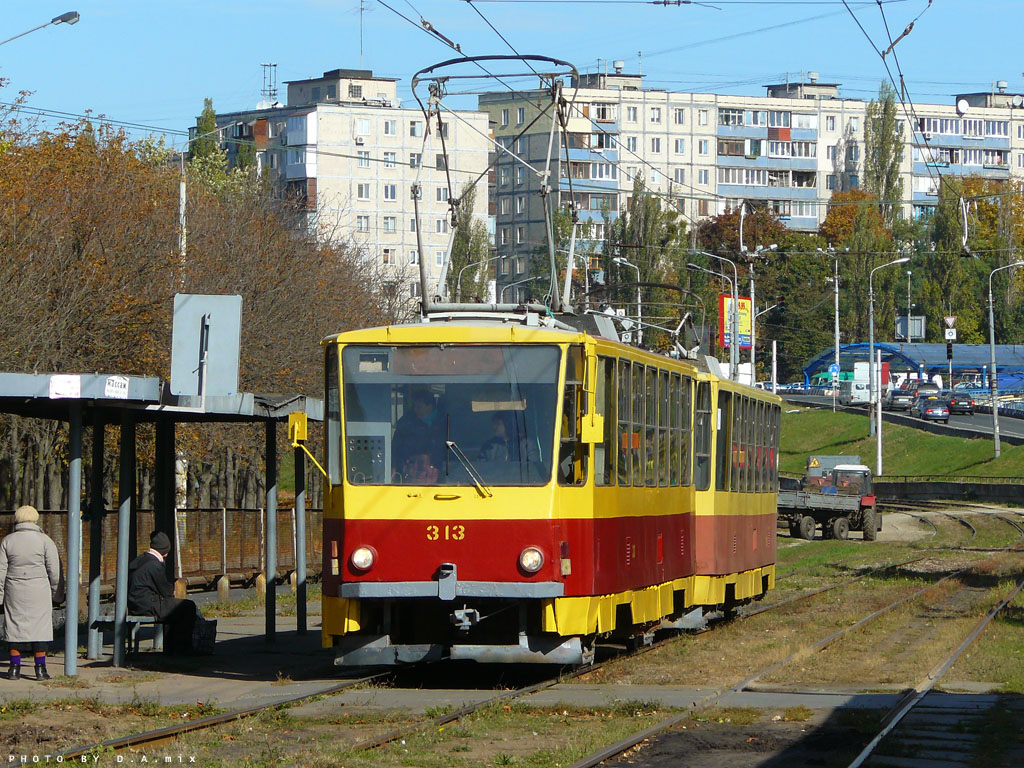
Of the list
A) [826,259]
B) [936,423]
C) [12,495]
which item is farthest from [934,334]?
[12,495]

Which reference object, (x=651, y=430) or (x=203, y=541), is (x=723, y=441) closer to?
(x=651, y=430)

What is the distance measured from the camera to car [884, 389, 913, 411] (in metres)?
98.9

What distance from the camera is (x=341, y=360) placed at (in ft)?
46.9

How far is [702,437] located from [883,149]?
107867mm

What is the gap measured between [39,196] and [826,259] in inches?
3549

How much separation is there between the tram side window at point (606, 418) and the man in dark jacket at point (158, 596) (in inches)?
174

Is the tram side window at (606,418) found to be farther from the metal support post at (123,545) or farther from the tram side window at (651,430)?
the metal support post at (123,545)

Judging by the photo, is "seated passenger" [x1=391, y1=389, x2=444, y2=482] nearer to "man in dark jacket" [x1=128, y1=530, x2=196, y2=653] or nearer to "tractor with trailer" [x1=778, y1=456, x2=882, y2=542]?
"man in dark jacket" [x1=128, y1=530, x2=196, y2=653]

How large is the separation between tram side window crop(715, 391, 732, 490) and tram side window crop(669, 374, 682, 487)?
1912mm

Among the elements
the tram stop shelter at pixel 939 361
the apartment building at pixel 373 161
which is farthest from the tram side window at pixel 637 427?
the tram stop shelter at pixel 939 361

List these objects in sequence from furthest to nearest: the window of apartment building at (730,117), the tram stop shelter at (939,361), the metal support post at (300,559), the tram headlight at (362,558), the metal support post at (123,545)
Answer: the window of apartment building at (730,117), the tram stop shelter at (939,361), the metal support post at (300,559), the metal support post at (123,545), the tram headlight at (362,558)

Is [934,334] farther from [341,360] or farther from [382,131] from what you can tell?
[341,360]

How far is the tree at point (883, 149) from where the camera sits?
123 m

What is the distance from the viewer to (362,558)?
45.5ft
